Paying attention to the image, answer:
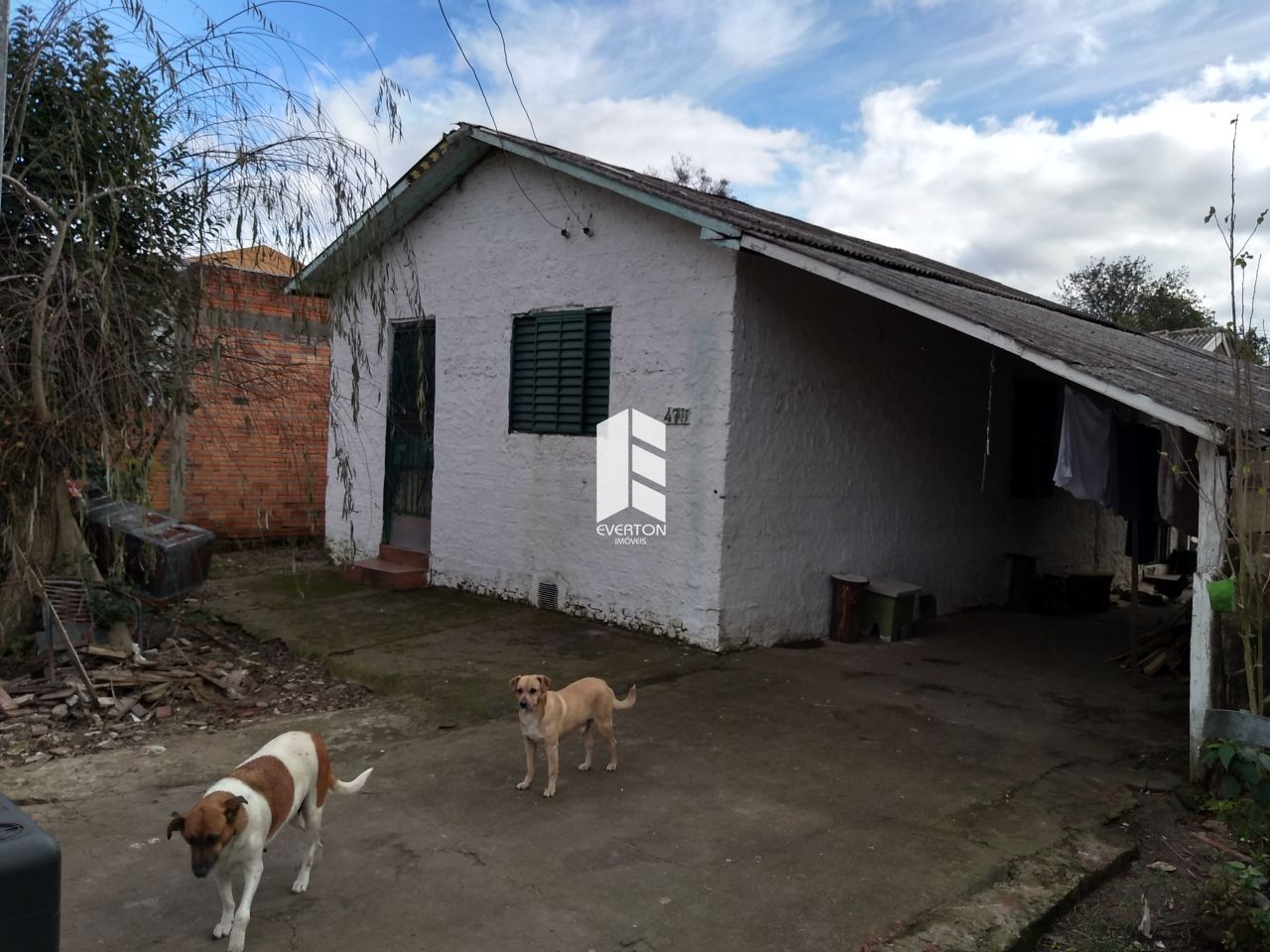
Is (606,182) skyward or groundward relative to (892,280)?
skyward

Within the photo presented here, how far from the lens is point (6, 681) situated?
5648mm

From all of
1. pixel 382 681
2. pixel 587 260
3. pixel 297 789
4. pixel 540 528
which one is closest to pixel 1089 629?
pixel 540 528

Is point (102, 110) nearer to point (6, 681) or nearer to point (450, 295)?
point (6, 681)

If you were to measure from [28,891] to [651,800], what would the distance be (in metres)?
3.03

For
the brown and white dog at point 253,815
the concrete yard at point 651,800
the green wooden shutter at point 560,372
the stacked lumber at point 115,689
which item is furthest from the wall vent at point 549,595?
the brown and white dog at point 253,815

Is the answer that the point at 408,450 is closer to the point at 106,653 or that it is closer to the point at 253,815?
the point at 106,653

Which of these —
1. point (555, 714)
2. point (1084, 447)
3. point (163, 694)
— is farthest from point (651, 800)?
point (1084, 447)

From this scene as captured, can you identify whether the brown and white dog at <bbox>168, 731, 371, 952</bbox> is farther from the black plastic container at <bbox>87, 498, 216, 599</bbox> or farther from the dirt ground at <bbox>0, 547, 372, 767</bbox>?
the black plastic container at <bbox>87, 498, 216, 599</bbox>

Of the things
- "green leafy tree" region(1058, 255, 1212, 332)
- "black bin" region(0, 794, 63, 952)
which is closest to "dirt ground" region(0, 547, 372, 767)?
"black bin" region(0, 794, 63, 952)

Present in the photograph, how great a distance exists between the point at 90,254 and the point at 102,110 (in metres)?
1.00

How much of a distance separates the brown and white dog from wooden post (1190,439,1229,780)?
4.21m

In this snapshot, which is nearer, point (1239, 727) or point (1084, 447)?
A: point (1239, 727)

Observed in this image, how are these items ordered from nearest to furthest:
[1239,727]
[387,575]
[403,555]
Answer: [1239,727] → [387,575] → [403,555]

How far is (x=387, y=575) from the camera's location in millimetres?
9391
